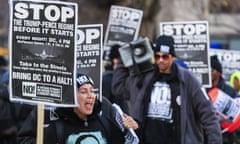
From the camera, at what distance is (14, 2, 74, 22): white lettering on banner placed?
6.65m

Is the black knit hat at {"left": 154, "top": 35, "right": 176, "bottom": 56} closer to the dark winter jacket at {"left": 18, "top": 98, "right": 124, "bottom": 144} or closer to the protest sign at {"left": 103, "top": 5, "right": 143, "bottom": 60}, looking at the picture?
the dark winter jacket at {"left": 18, "top": 98, "right": 124, "bottom": 144}

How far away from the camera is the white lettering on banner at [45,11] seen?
6.65 m

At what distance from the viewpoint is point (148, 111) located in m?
8.96

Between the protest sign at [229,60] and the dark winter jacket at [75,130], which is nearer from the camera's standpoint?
the dark winter jacket at [75,130]

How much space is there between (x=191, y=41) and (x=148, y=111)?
8.34 ft

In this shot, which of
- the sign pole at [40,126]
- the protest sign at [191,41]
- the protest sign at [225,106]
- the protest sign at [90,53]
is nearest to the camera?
the sign pole at [40,126]

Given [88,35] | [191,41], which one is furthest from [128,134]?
[191,41]

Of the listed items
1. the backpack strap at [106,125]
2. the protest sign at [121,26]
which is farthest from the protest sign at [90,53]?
the protest sign at [121,26]

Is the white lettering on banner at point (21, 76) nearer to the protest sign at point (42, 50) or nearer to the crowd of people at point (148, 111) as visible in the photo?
the protest sign at point (42, 50)

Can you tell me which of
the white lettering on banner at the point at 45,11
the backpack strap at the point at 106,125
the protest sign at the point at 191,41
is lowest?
the backpack strap at the point at 106,125

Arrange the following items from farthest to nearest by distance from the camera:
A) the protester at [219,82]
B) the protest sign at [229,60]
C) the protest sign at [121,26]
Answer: the protest sign at [229,60] < the protest sign at [121,26] < the protester at [219,82]

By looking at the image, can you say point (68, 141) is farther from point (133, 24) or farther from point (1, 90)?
point (133, 24)

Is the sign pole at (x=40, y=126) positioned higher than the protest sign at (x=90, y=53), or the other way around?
the protest sign at (x=90, y=53)

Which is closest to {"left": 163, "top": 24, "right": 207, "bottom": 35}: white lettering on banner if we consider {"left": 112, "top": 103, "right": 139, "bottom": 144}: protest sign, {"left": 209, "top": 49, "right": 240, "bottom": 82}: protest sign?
{"left": 209, "top": 49, "right": 240, "bottom": 82}: protest sign
